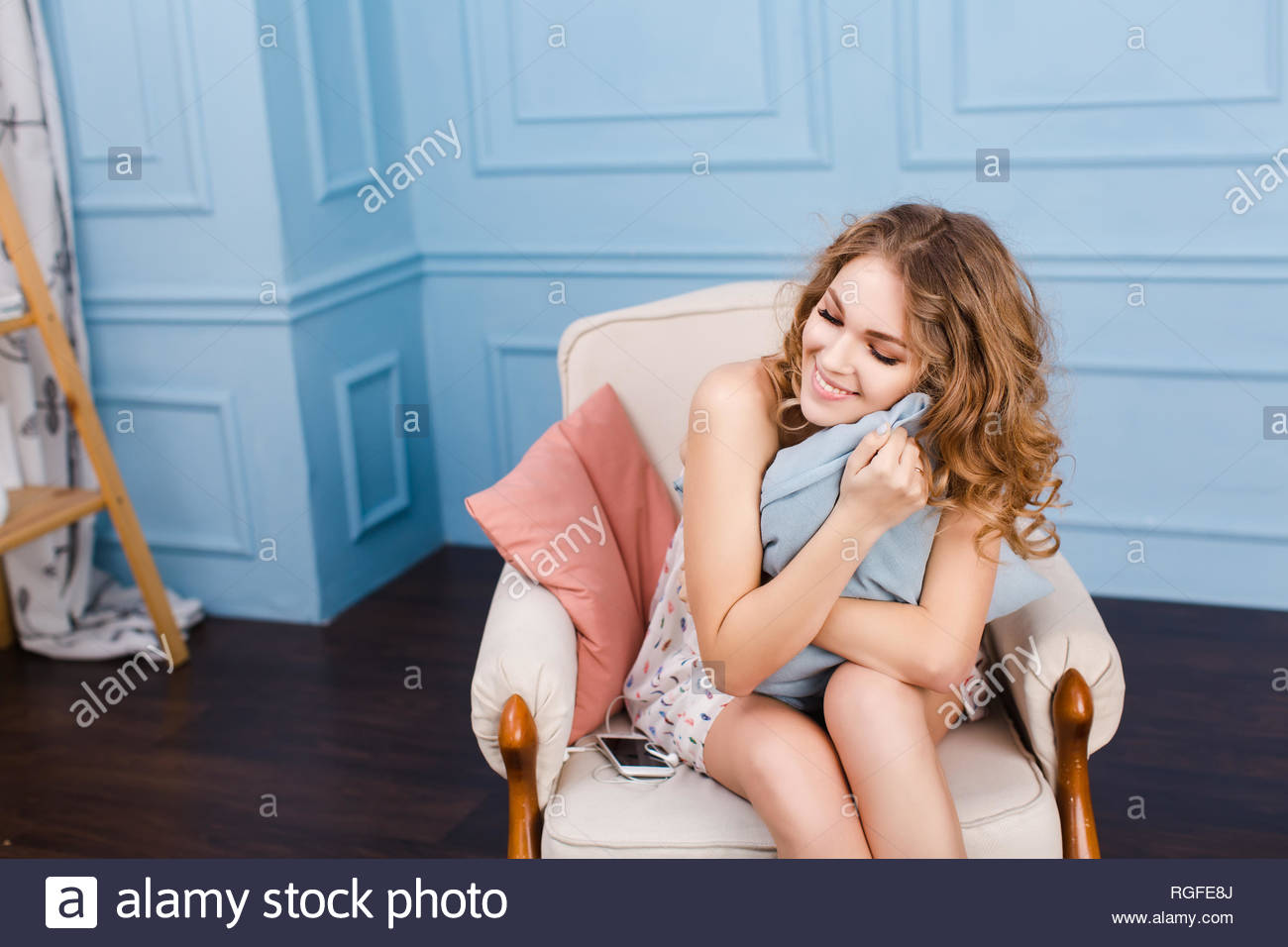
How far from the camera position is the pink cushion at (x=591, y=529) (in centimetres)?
166

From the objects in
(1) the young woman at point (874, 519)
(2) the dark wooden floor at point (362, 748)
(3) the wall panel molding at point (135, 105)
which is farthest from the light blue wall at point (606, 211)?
(1) the young woman at point (874, 519)

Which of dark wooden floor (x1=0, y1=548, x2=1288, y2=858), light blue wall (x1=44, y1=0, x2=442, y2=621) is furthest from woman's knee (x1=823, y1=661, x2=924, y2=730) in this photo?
light blue wall (x1=44, y1=0, x2=442, y2=621)

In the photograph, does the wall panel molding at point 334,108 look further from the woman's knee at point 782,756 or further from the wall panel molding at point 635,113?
the woman's knee at point 782,756

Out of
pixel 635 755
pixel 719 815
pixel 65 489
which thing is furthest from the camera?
pixel 65 489

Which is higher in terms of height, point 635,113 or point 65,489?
point 635,113

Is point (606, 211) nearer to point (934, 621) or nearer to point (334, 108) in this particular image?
point (334, 108)

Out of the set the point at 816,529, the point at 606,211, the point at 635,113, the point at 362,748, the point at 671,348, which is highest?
the point at 635,113

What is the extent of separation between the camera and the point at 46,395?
2807mm

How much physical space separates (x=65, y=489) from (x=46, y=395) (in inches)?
9.8

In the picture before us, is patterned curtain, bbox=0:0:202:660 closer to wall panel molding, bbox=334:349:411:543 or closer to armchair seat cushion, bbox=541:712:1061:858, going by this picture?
wall panel molding, bbox=334:349:411:543

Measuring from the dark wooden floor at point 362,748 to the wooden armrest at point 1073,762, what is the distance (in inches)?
20.9

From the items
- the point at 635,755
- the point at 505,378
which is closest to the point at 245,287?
the point at 505,378

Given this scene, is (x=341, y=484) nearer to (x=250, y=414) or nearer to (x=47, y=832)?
(x=250, y=414)

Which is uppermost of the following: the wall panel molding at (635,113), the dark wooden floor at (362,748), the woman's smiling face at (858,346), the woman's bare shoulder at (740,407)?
the wall panel molding at (635,113)
